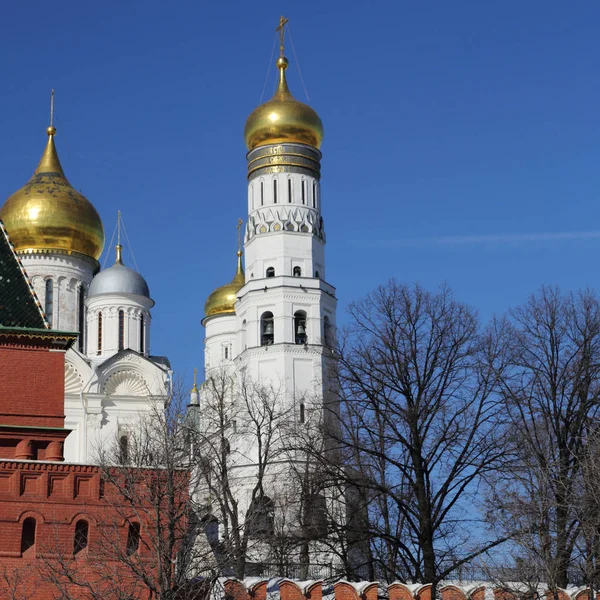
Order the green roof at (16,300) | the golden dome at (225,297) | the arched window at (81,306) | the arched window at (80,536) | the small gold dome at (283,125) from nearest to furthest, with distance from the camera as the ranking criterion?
1. the arched window at (80,536)
2. the green roof at (16,300)
3. the small gold dome at (283,125)
4. the arched window at (81,306)
5. the golden dome at (225,297)

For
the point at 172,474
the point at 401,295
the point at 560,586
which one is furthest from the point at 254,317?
the point at 172,474

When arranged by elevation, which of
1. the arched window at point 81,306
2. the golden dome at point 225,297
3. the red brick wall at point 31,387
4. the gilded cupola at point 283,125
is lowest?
the red brick wall at point 31,387

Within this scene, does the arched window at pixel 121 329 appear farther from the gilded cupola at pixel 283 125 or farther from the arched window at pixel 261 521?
the arched window at pixel 261 521

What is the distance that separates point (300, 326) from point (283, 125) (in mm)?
7839

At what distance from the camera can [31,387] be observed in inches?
888

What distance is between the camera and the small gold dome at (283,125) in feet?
169

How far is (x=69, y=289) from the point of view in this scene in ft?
172

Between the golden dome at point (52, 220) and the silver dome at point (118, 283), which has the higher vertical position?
the golden dome at point (52, 220)

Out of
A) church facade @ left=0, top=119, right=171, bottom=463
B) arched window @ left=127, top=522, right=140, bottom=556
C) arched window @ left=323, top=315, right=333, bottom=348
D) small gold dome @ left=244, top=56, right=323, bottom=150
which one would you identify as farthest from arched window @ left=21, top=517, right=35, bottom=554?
small gold dome @ left=244, top=56, right=323, bottom=150

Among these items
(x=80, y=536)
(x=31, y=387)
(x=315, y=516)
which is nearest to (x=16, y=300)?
(x=31, y=387)

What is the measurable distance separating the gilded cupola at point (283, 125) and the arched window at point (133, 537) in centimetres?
3315

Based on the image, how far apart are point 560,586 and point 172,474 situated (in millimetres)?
9020

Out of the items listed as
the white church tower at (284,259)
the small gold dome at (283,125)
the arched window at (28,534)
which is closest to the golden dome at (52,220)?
the white church tower at (284,259)

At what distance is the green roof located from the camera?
75.2 feet
